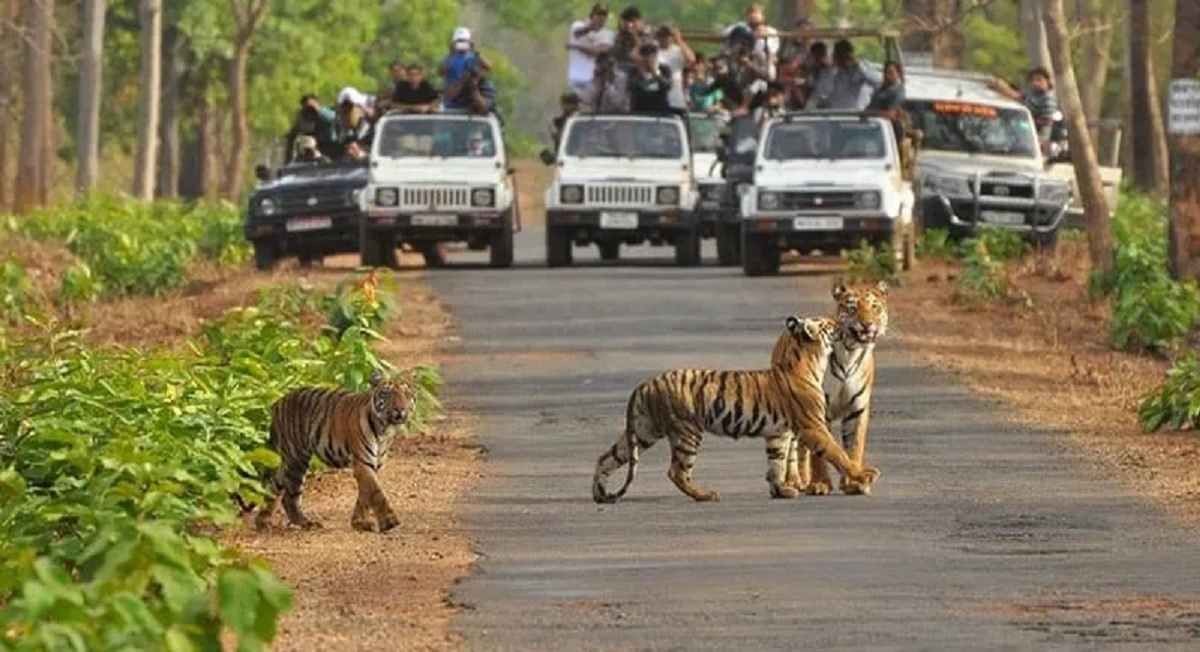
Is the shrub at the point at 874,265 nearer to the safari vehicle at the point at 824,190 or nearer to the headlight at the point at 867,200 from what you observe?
the safari vehicle at the point at 824,190

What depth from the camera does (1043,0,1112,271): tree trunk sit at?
1411 inches

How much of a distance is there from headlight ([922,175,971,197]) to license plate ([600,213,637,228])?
3.31 m

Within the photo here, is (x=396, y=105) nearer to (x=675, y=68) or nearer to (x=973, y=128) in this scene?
(x=675, y=68)

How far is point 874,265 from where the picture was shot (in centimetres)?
3597

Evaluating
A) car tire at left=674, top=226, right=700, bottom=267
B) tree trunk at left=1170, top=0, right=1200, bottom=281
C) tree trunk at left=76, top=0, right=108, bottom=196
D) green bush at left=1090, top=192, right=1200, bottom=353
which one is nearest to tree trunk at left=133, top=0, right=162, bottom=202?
tree trunk at left=76, top=0, right=108, bottom=196

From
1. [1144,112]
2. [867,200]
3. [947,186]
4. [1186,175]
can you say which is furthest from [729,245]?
[1144,112]

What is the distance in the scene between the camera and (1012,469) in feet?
63.7

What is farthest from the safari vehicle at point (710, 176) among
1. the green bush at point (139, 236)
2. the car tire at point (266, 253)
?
the green bush at point (139, 236)

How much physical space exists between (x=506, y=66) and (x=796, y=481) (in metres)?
91.3

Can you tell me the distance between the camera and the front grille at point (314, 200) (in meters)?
41.2

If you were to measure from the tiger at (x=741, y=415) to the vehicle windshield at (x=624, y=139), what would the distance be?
895 inches

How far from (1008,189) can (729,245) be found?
307cm

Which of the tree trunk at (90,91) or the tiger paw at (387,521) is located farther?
the tree trunk at (90,91)

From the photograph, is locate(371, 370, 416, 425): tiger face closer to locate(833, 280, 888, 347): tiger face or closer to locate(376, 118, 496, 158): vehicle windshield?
locate(833, 280, 888, 347): tiger face
